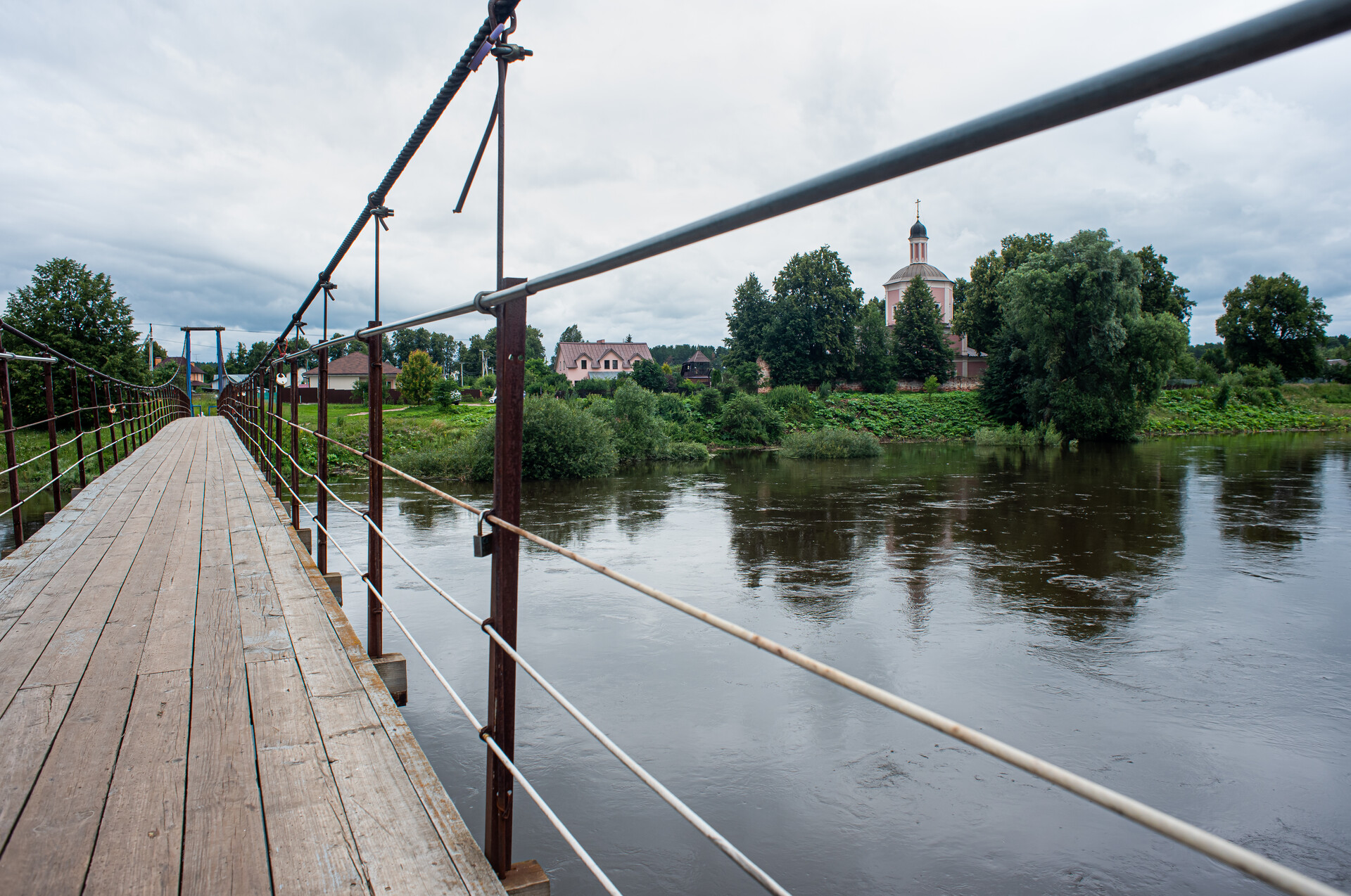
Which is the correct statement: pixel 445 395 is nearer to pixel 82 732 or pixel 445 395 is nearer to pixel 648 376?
pixel 648 376

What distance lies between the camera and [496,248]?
170 centimetres

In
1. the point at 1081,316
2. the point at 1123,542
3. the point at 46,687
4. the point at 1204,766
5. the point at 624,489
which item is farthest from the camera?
the point at 1081,316

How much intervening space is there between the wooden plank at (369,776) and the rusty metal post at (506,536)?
0.16 meters

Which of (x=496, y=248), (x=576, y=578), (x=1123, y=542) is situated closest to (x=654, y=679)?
(x=576, y=578)

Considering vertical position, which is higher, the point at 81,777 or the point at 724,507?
the point at 81,777

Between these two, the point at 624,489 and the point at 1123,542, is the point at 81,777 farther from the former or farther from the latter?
the point at 624,489

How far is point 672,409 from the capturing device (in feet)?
104

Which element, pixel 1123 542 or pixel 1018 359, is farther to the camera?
pixel 1018 359

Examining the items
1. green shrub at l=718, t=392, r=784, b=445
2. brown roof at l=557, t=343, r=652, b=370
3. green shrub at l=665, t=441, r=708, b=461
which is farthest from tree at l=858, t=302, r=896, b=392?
brown roof at l=557, t=343, r=652, b=370

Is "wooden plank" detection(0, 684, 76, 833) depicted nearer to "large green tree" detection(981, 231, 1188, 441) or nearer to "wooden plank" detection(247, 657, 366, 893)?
"wooden plank" detection(247, 657, 366, 893)

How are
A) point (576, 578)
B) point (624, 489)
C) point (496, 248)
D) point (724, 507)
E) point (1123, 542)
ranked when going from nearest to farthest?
point (496, 248), point (576, 578), point (1123, 542), point (724, 507), point (624, 489)

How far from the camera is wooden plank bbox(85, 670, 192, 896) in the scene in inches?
55.7

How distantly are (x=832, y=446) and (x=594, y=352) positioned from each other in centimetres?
4141

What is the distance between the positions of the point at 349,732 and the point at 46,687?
982 mm
